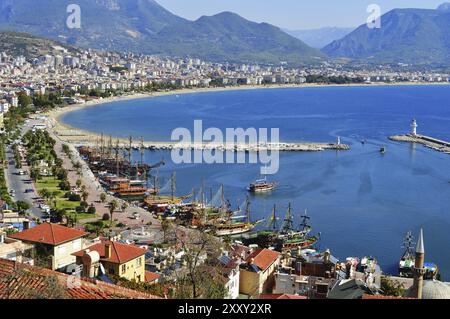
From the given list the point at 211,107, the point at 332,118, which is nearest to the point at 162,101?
the point at 211,107

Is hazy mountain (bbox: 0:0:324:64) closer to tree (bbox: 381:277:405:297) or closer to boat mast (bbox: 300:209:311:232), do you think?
boat mast (bbox: 300:209:311:232)

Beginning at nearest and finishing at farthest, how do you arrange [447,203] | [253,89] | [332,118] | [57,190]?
[57,190] → [447,203] → [332,118] → [253,89]

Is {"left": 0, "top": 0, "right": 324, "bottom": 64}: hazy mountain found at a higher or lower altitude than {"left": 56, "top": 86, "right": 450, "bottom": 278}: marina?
higher

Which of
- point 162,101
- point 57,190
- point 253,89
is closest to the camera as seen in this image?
point 57,190

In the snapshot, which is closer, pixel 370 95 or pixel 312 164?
pixel 312 164

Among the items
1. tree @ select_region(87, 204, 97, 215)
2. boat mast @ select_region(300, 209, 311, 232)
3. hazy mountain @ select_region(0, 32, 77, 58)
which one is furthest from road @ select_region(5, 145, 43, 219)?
hazy mountain @ select_region(0, 32, 77, 58)
